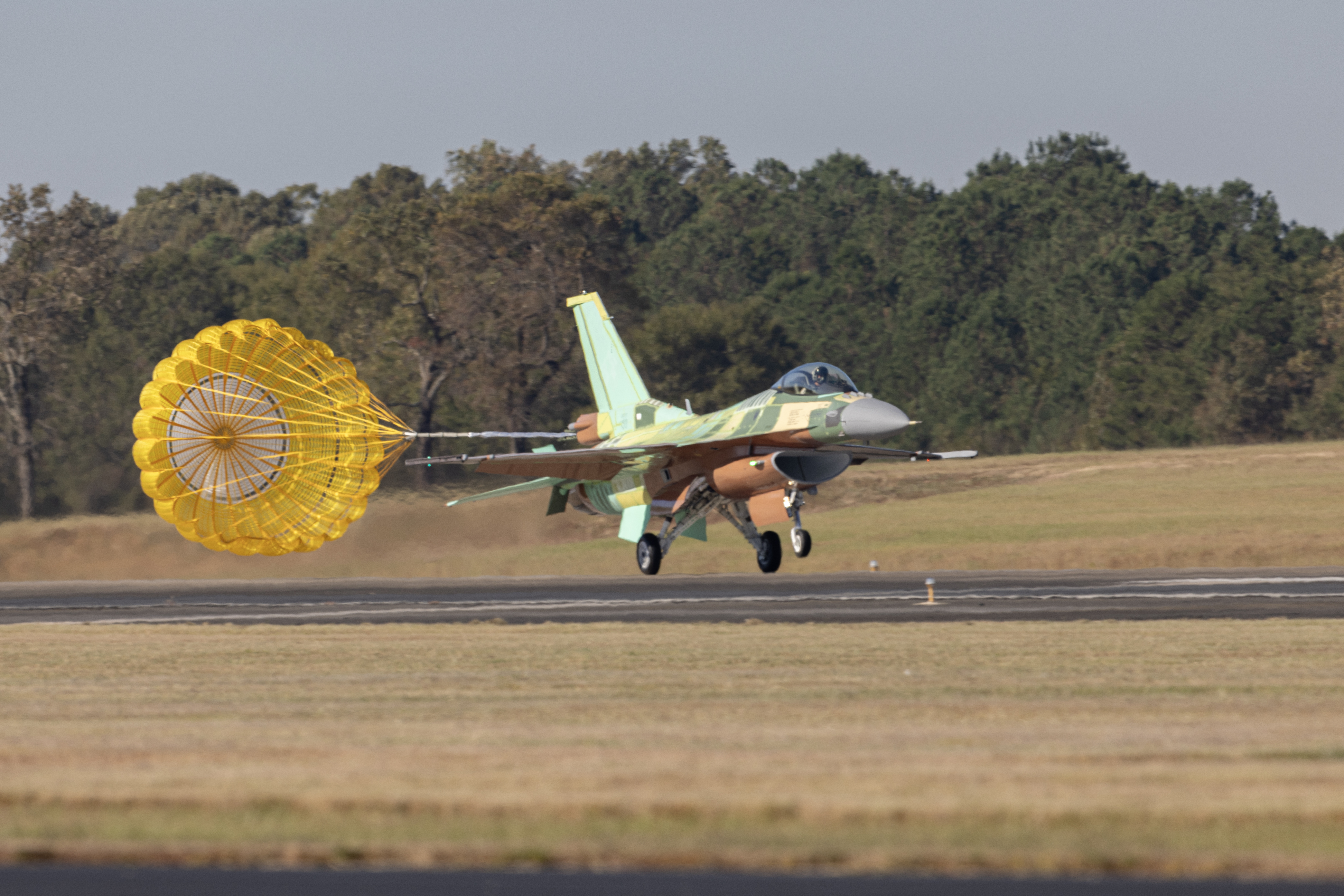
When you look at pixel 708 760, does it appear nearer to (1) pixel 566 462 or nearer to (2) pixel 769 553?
(1) pixel 566 462

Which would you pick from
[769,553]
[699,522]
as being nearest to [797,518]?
[769,553]

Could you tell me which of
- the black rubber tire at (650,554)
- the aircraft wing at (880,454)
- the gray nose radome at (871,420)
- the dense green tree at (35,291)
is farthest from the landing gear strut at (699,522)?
the dense green tree at (35,291)

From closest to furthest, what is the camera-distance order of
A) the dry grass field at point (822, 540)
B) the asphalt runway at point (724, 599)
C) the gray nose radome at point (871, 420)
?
1. the asphalt runway at point (724, 599)
2. the gray nose radome at point (871, 420)
3. the dry grass field at point (822, 540)

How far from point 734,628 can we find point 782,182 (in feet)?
344

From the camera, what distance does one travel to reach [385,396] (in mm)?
78188

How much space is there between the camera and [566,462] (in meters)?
38.5

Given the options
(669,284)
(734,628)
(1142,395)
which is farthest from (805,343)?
(734,628)

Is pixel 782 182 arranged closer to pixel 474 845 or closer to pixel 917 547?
pixel 917 547

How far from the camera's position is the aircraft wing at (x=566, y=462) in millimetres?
37312

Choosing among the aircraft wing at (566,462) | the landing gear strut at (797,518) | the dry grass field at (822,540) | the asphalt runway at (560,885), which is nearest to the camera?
the asphalt runway at (560,885)

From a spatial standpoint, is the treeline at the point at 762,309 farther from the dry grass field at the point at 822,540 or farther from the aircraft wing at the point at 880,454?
the aircraft wing at the point at 880,454

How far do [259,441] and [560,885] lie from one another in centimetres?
2972

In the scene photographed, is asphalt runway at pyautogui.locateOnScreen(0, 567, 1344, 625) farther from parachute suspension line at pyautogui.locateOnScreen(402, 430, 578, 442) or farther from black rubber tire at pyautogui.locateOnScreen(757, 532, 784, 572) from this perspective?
parachute suspension line at pyautogui.locateOnScreen(402, 430, 578, 442)

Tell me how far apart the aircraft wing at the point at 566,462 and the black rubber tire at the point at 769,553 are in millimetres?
3514
